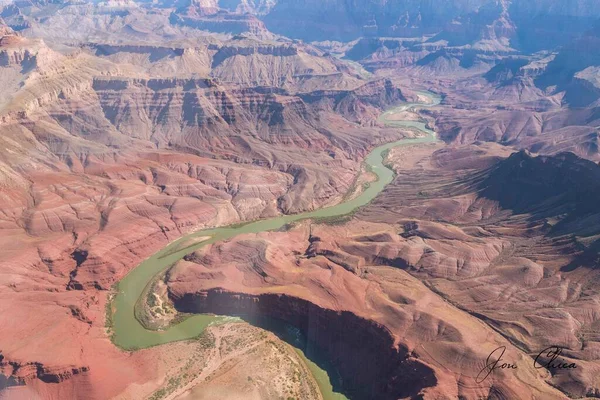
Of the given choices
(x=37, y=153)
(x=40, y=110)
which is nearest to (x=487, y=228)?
(x=37, y=153)

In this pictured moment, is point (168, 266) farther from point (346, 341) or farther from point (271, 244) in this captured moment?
point (346, 341)

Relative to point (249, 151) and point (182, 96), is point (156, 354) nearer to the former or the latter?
point (249, 151)
